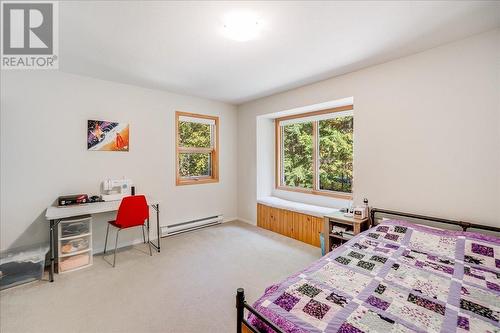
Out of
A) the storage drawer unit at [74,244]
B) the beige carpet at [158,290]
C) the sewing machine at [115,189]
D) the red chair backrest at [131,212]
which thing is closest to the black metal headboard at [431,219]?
the beige carpet at [158,290]

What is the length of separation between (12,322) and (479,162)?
4.40 m

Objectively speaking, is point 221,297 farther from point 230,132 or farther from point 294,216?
point 230,132

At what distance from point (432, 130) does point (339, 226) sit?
1.52 metres

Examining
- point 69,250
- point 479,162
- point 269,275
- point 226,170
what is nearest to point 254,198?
point 226,170

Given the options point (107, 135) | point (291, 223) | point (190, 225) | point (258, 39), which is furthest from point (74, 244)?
point (258, 39)

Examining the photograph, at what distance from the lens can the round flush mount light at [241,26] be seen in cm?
181

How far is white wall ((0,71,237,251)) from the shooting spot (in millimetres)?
2672

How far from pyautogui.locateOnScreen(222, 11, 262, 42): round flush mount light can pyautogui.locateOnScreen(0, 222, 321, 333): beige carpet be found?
8.26ft

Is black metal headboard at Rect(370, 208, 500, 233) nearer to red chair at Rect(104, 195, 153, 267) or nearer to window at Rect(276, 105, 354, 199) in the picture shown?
window at Rect(276, 105, 354, 199)

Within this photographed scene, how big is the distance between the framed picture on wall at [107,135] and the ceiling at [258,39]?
0.68 meters

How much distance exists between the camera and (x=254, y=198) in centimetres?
457

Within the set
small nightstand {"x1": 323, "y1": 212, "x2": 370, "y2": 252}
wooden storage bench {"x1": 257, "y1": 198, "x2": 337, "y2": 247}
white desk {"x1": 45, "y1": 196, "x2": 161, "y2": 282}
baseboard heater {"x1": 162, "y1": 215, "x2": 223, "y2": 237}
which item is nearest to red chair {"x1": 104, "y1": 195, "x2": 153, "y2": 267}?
white desk {"x1": 45, "y1": 196, "x2": 161, "y2": 282}

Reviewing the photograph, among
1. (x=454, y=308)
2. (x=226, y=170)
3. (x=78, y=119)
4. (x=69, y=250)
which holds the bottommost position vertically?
(x=69, y=250)

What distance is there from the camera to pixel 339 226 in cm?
294
